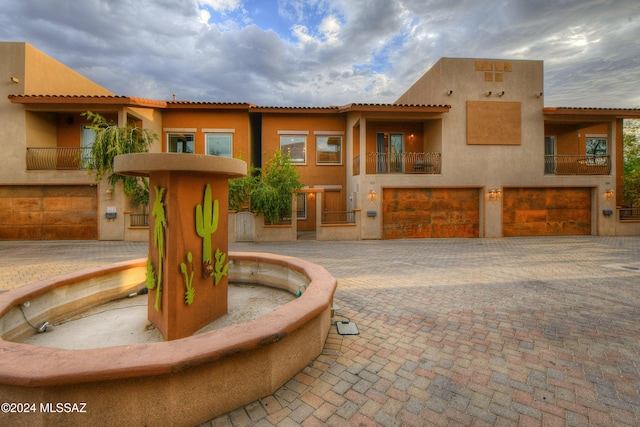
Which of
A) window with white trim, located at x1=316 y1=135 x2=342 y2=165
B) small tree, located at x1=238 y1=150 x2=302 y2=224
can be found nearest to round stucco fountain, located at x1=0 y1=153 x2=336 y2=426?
small tree, located at x1=238 y1=150 x2=302 y2=224

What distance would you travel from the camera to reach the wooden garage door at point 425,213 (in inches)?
563

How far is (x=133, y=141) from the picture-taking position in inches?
490

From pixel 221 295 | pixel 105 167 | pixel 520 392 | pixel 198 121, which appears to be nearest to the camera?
pixel 520 392

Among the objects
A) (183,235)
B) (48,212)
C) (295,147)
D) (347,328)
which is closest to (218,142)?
(295,147)

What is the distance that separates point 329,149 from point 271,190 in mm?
5971

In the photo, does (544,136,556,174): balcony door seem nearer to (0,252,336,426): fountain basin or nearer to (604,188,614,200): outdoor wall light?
(604,188,614,200): outdoor wall light

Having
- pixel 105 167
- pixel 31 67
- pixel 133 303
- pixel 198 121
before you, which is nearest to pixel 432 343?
pixel 133 303

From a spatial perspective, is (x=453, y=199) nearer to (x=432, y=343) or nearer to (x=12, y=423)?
(x=432, y=343)

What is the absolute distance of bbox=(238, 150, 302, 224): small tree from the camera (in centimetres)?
1266

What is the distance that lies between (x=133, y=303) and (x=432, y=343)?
4731 mm

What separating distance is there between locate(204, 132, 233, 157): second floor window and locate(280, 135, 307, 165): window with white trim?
118 inches

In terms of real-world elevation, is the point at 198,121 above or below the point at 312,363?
above

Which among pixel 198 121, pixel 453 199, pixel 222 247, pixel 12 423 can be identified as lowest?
pixel 12 423

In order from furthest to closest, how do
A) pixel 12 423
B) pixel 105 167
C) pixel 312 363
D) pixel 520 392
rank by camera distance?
1. pixel 105 167
2. pixel 312 363
3. pixel 520 392
4. pixel 12 423
